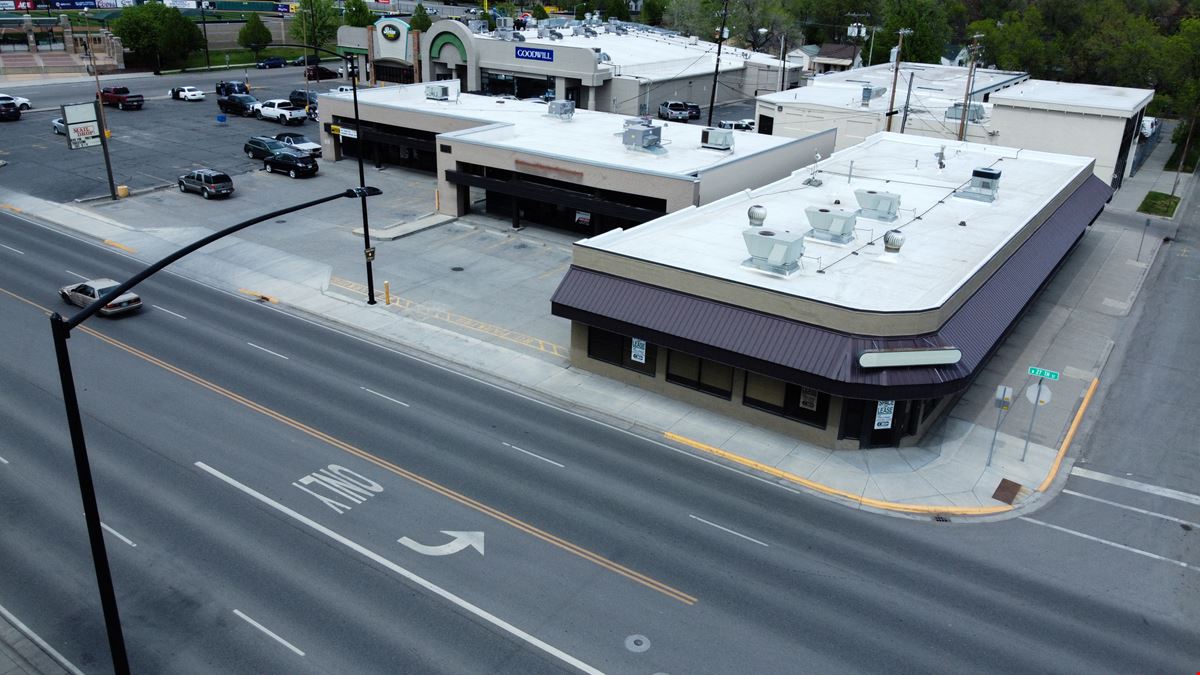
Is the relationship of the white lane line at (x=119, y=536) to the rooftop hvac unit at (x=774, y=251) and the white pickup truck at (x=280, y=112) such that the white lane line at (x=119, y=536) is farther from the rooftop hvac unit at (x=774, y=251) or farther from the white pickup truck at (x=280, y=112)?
the white pickup truck at (x=280, y=112)

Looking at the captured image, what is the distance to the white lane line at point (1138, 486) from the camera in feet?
89.1

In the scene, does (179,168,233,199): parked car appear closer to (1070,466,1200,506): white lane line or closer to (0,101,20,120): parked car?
(0,101,20,120): parked car

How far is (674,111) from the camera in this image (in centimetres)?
8362

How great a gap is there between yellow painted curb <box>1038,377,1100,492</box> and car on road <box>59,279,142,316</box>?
35825 millimetres

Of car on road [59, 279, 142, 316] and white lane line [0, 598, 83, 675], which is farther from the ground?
car on road [59, 279, 142, 316]

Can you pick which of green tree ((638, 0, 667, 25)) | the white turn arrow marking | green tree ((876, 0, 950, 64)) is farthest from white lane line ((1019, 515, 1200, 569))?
green tree ((638, 0, 667, 25))

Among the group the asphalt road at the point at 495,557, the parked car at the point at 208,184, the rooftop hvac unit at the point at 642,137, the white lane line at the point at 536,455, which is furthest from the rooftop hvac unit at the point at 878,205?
the parked car at the point at 208,184

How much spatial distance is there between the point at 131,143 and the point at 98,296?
38.8m

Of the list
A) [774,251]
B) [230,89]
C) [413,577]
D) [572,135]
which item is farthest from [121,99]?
[413,577]

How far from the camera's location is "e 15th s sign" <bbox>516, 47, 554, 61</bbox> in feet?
264

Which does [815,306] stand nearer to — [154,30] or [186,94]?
[186,94]

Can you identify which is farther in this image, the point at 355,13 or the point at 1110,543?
the point at 355,13

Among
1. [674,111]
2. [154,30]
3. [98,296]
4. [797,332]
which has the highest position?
[154,30]

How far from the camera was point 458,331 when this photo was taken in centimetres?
3750
